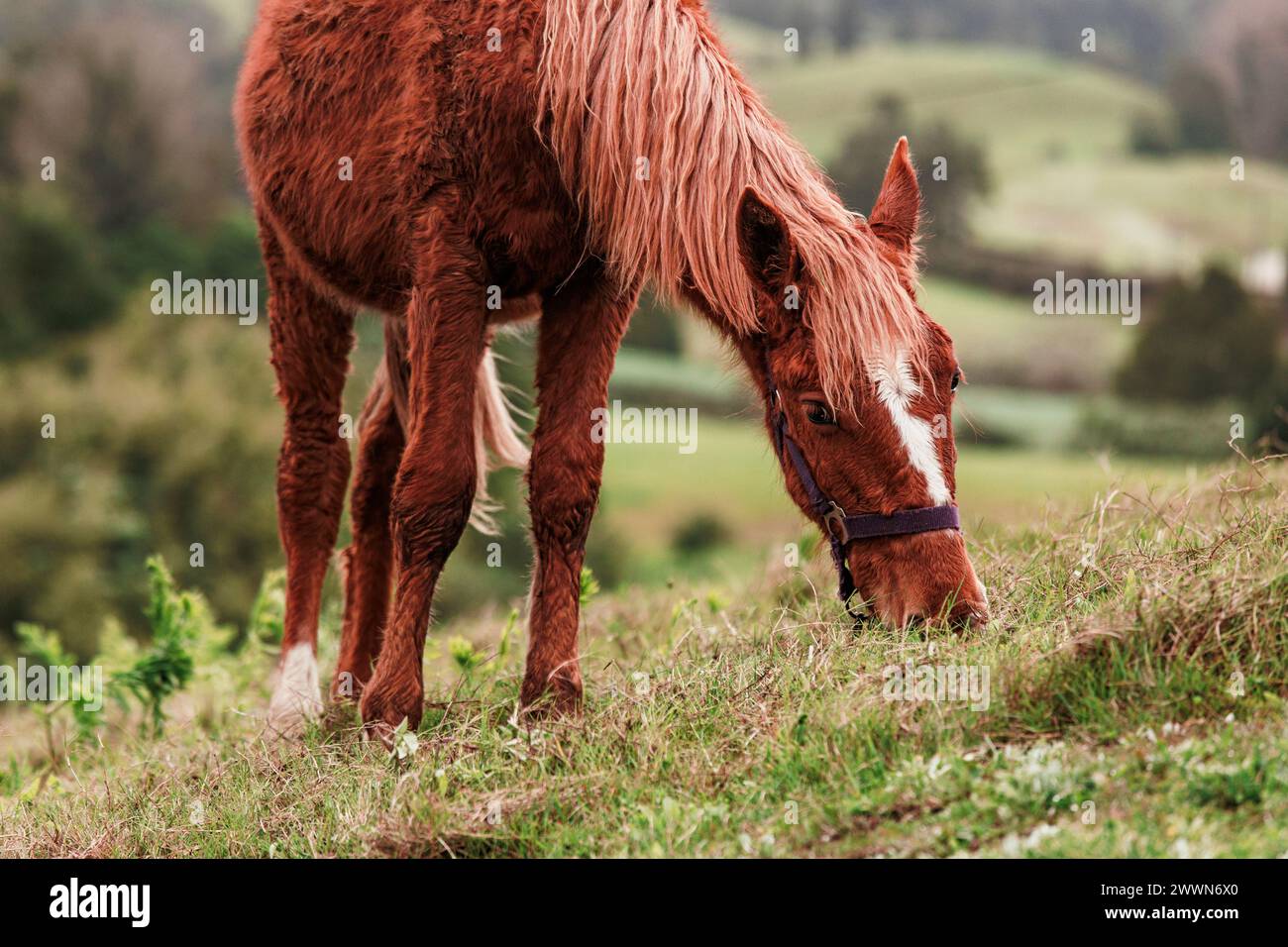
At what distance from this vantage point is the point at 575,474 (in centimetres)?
474

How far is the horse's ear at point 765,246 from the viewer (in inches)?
161

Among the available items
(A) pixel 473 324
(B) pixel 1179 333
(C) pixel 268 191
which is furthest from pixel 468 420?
(B) pixel 1179 333

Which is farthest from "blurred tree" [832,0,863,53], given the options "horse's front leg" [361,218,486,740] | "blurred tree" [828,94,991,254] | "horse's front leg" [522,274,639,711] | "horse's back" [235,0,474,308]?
"horse's front leg" [361,218,486,740]

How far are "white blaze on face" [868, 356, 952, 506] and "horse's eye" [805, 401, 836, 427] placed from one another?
0.19 metres

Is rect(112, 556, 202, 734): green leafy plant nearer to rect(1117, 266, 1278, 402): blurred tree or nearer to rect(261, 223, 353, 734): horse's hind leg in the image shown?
rect(261, 223, 353, 734): horse's hind leg

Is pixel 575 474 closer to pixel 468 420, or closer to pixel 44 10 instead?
pixel 468 420

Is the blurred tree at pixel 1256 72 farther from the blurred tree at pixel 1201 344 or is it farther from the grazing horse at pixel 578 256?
the grazing horse at pixel 578 256

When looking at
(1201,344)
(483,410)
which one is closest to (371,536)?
(483,410)

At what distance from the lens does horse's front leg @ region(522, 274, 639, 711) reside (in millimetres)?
4727

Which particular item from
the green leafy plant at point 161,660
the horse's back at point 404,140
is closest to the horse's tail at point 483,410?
the horse's back at point 404,140

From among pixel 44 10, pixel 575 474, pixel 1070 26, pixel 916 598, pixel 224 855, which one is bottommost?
pixel 224 855

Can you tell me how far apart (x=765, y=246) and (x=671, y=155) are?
1.57 ft

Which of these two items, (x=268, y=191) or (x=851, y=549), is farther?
(x=268, y=191)

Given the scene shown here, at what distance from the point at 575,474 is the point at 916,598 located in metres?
1.41
